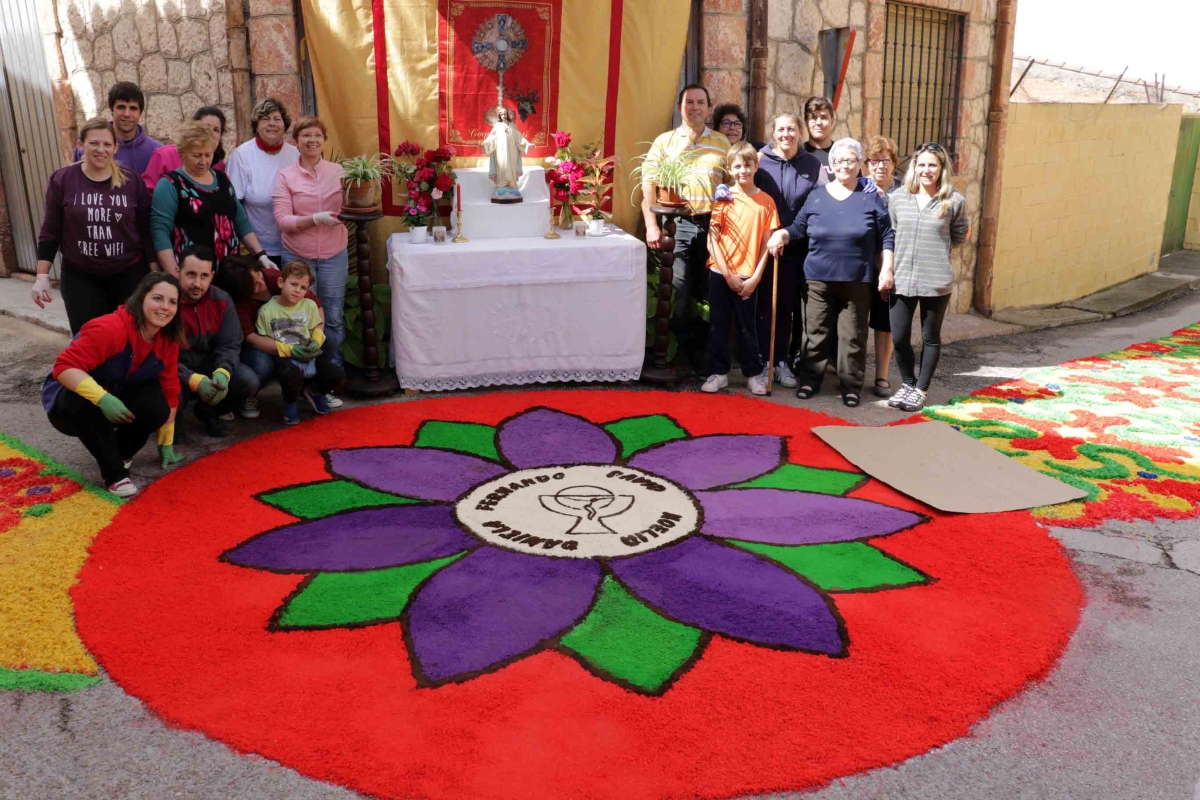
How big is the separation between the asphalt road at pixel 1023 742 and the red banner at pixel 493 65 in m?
3.77

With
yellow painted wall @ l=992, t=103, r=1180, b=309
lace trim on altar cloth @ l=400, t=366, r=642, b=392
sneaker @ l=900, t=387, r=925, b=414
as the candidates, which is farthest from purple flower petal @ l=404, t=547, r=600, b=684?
yellow painted wall @ l=992, t=103, r=1180, b=309

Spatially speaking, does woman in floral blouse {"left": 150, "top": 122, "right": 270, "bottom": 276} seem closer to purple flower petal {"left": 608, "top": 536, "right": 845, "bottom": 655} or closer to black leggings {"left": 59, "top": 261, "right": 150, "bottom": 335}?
black leggings {"left": 59, "top": 261, "right": 150, "bottom": 335}

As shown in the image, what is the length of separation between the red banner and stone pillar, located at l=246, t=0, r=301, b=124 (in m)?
0.79

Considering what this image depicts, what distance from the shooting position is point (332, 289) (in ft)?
16.0

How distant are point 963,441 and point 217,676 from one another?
3.32 metres

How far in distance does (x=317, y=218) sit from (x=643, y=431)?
188cm

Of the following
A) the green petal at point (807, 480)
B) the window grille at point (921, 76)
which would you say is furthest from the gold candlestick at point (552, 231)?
the window grille at point (921, 76)

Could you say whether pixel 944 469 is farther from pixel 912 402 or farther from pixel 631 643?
pixel 631 643

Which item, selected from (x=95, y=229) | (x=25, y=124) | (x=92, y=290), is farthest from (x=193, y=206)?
(x=25, y=124)

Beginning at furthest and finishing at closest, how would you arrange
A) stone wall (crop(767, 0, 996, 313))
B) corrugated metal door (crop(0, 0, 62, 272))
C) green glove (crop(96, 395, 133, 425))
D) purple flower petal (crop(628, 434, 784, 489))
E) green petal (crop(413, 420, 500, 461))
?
corrugated metal door (crop(0, 0, 62, 272)) < stone wall (crop(767, 0, 996, 313)) < green petal (crop(413, 420, 500, 461)) < purple flower petal (crop(628, 434, 784, 489)) < green glove (crop(96, 395, 133, 425))

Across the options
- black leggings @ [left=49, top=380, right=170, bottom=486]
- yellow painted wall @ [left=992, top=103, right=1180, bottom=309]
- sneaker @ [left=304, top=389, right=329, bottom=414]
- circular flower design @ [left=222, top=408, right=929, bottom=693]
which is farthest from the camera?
yellow painted wall @ [left=992, top=103, right=1180, bottom=309]

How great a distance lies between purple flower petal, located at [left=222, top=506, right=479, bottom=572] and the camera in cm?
323

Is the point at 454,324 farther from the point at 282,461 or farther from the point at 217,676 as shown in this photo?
the point at 217,676

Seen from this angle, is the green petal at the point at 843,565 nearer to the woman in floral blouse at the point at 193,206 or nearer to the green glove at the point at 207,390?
the green glove at the point at 207,390
